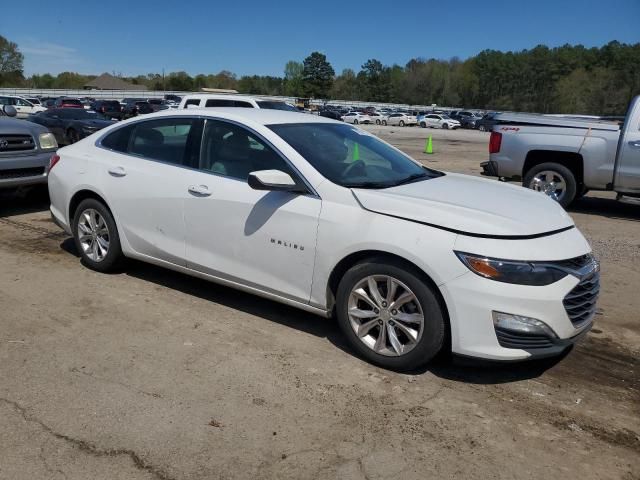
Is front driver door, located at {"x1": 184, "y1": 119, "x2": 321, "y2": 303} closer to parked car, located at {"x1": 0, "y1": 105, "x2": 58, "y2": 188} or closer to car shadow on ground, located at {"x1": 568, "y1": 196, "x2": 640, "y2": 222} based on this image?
parked car, located at {"x1": 0, "y1": 105, "x2": 58, "y2": 188}

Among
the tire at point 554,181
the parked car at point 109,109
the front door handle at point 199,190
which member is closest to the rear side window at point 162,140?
the front door handle at point 199,190

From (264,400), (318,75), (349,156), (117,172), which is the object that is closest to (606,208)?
(349,156)

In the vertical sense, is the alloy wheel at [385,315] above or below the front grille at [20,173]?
below

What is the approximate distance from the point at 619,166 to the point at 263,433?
7672 millimetres

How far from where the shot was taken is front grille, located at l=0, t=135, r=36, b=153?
7476 mm

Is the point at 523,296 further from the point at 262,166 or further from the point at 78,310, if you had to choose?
the point at 78,310

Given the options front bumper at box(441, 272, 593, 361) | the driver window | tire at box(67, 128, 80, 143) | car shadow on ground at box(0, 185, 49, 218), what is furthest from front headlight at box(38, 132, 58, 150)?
tire at box(67, 128, 80, 143)

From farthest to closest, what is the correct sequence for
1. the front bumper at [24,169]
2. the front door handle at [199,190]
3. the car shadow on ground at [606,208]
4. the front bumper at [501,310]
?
the car shadow on ground at [606,208]
the front bumper at [24,169]
the front door handle at [199,190]
the front bumper at [501,310]

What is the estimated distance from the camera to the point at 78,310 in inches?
181

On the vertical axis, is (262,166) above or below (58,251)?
above

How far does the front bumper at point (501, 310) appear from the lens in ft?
10.7

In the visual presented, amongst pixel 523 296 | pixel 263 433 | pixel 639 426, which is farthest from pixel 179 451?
pixel 639 426

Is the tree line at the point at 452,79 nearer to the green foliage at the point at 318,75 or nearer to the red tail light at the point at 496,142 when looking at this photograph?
the green foliage at the point at 318,75

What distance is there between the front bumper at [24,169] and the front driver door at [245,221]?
4184 mm
